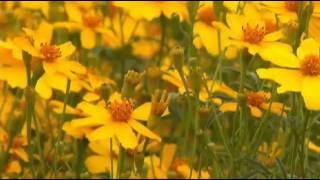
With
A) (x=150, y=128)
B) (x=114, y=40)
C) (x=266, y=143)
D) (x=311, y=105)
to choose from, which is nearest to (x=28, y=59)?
(x=150, y=128)

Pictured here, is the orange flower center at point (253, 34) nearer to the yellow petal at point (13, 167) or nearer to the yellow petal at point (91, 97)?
the yellow petal at point (91, 97)

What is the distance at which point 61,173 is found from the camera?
1.39m

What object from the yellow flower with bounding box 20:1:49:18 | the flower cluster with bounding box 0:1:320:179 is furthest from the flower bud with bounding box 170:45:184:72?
the yellow flower with bounding box 20:1:49:18

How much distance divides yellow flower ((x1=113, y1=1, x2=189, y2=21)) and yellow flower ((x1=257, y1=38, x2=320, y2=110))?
1.65 ft

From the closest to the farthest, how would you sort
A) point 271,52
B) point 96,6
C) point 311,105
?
point 311,105 < point 271,52 < point 96,6

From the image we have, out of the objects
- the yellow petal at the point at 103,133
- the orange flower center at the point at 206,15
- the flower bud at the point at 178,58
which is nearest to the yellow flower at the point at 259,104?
the flower bud at the point at 178,58

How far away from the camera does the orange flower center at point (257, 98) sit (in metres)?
1.26

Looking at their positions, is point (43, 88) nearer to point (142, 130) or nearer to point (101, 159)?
point (101, 159)

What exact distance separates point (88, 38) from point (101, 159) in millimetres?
371

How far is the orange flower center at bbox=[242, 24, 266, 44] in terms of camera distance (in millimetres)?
1217

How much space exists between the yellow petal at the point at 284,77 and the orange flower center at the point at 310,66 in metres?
0.01

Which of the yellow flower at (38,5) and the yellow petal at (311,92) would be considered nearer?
the yellow petal at (311,92)

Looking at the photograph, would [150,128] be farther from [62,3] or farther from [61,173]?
[62,3]

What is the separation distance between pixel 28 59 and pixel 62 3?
0.81 metres
